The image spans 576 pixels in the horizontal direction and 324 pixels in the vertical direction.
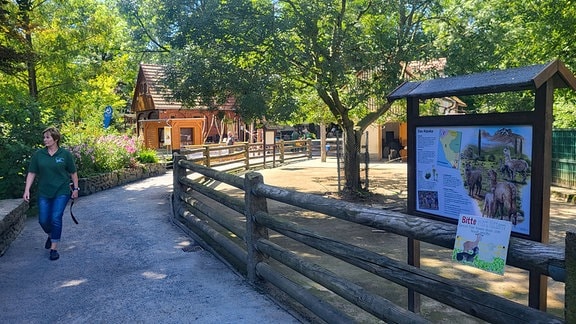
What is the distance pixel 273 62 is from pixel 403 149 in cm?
1712

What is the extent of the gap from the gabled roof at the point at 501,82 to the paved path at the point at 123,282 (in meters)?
2.21

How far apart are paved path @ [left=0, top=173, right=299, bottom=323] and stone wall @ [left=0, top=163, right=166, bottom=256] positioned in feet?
0.58

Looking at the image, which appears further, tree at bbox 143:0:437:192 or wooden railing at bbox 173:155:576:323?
tree at bbox 143:0:437:192

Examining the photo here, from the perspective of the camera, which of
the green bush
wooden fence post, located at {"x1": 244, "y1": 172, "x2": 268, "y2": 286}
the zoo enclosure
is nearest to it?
wooden fence post, located at {"x1": 244, "y1": 172, "x2": 268, "y2": 286}

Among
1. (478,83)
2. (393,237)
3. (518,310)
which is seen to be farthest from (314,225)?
(518,310)

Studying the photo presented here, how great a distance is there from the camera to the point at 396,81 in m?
10.8

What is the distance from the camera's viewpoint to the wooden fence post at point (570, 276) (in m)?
1.92

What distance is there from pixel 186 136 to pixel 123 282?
24.2 m

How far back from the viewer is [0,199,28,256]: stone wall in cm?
598

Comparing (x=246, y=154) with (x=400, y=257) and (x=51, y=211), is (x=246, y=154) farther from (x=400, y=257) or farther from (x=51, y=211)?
(x=51, y=211)

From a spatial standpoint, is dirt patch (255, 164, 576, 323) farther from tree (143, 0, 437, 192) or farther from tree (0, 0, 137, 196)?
tree (0, 0, 137, 196)

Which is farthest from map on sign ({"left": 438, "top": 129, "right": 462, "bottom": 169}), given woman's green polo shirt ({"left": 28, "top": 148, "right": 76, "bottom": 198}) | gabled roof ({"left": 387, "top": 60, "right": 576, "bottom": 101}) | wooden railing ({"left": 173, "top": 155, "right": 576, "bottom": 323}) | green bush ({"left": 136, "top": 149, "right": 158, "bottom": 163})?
green bush ({"left": 136, "top": 149, "right": 158, "bottom": 163})

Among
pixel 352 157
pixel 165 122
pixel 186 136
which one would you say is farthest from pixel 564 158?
pixel 186 136

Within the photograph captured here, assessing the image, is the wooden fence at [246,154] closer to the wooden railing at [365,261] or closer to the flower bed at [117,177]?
the flower bed at [117,177]
